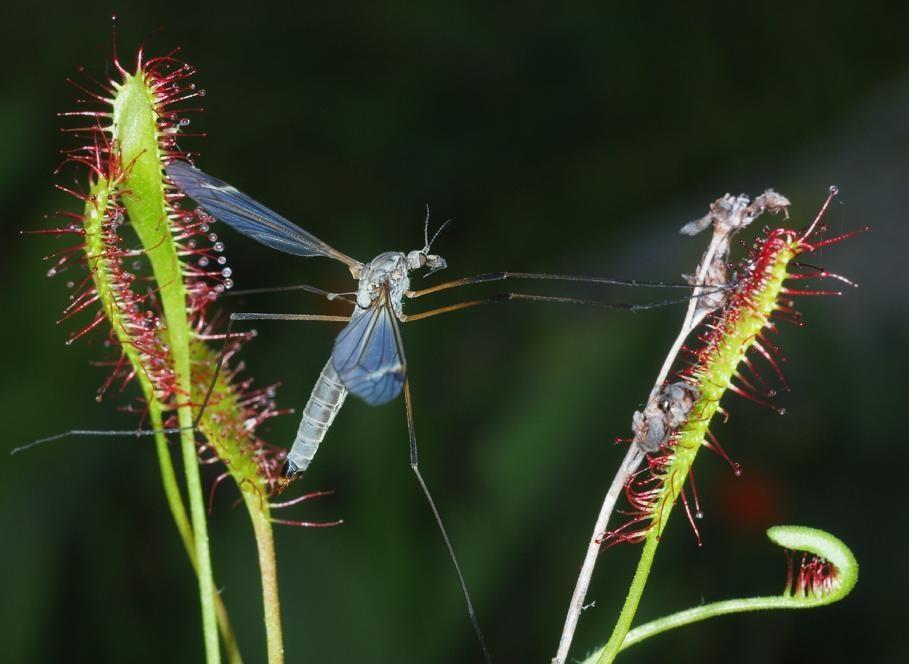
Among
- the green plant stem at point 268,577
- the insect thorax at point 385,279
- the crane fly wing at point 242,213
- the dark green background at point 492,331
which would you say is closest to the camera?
the green plant stem at point 268,577

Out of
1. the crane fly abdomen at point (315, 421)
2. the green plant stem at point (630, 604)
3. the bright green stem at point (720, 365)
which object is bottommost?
the green plant stem at point (630, 604)

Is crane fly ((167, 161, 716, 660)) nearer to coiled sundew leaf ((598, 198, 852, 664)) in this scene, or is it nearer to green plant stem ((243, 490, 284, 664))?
green plant stem ((243, 490, 284, 664))

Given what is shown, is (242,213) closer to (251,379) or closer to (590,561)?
(251,379)

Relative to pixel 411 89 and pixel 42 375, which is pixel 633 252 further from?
pixel 42 375

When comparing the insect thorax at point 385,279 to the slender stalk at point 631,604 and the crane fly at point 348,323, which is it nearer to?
the crane fly at point 348,323

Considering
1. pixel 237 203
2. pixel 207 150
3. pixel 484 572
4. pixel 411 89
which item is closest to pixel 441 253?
pixel 411 89

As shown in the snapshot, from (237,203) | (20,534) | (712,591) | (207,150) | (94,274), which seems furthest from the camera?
(207,150)

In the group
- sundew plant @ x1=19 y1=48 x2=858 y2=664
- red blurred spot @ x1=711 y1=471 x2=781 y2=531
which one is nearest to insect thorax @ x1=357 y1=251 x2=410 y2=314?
sundew plant @ x1=19 y1=48 x2=858 y2=664

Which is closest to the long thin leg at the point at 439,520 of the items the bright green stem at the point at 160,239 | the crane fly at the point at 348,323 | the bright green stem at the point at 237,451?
the crane fly at the point at 348,323
